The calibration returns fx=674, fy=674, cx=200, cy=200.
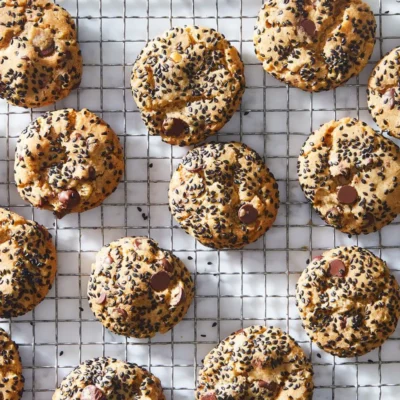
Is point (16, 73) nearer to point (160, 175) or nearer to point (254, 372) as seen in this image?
point (160, 175)

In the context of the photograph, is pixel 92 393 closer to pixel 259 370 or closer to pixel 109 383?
pixel 109 383

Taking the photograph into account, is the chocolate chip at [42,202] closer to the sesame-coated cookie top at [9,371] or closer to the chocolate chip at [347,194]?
the sesame-coated cookie top at [9,371]

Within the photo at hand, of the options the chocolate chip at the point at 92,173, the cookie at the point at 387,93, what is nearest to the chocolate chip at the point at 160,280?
the chocolate chip at the point at 92,173

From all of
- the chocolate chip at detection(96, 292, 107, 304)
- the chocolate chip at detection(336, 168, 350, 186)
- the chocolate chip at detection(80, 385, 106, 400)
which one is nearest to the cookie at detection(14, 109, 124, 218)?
the chocolate chip at detection(96, 292, 107, 304)

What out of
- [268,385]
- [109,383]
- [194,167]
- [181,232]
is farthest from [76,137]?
[268,385]

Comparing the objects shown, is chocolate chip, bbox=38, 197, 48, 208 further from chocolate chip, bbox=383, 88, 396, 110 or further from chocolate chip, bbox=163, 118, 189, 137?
chocolate chip, bbox=383, 88, 396, 110

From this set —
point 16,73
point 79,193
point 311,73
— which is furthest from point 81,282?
point 311,73

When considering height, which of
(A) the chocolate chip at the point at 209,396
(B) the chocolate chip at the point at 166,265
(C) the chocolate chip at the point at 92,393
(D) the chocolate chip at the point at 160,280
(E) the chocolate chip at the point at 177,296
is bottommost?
(A) the chocolate chip at the point at 209,396
